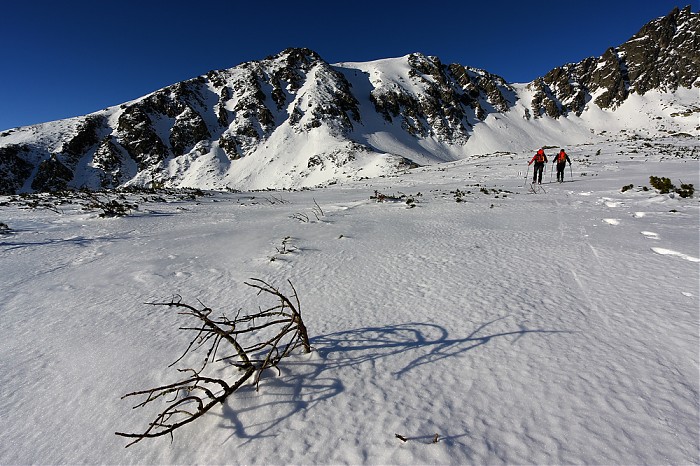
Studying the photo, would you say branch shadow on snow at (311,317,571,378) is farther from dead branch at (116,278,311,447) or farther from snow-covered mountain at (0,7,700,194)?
snow-covered mountain at (0,7,700,194)

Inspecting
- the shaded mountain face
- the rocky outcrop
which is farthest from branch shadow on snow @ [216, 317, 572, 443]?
the shaded mountain face

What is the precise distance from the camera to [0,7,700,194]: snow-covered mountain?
58.8m

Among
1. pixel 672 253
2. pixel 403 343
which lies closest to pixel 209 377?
pixel 403 343

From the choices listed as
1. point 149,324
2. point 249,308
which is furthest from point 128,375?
point 249,308

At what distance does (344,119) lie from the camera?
71.8m

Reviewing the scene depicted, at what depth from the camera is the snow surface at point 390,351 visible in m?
1.44

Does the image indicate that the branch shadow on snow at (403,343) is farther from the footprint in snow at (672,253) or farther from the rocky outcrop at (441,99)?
the rocky outcrop at (441,99)

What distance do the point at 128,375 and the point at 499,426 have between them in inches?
84.4

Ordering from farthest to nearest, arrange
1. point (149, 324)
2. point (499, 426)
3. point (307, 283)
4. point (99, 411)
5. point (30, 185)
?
point (30, 185) < point (307, 283) < point (149, 324) < point (99, 411) < point (499, 426)

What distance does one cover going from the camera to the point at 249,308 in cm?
279

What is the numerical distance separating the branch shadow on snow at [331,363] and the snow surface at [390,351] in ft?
0.04

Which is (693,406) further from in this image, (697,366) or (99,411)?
(99,411)

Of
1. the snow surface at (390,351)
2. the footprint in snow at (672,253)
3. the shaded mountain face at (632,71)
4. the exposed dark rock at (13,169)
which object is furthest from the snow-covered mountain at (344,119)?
the snow surface at (390,351)

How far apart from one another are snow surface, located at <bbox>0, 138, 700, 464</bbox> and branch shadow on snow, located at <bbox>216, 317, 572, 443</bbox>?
0.04 ft
